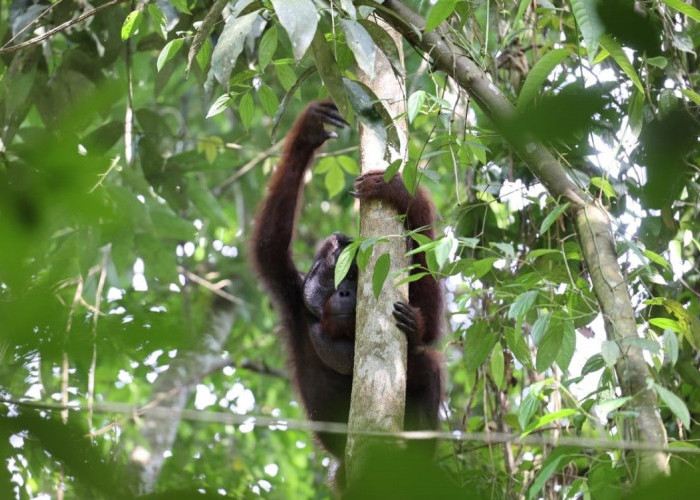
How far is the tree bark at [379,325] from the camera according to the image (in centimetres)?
268

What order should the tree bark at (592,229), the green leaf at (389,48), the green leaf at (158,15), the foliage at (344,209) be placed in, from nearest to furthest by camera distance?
the foliage at (344,209) → the tree bark at (592,229) → the green leaf at (389,48) → the green leaf at (158,15)

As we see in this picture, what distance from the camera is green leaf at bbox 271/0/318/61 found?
7.18 feet

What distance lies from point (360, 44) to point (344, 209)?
2.17 metres

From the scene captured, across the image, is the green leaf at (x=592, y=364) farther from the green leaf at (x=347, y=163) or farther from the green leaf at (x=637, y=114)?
the green leaf at (x=347, y=163)

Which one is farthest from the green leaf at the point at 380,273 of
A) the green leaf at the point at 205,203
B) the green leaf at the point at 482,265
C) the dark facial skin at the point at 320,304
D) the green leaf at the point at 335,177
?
the green leaf at the point at 205,203

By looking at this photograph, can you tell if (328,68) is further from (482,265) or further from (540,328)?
(540,328)

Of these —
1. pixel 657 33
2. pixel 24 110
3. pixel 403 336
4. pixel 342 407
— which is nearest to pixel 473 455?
pixel 342 407

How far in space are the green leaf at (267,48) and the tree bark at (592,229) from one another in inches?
14.6

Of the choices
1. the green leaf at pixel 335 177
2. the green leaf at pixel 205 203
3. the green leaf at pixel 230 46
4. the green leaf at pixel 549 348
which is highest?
the green leaf at pixel 205 203

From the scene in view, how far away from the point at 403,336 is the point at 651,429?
A: 4.32 feet

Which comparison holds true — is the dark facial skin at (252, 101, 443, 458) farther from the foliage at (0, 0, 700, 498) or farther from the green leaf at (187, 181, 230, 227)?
the green leaf at (187, 181, 230, 227)

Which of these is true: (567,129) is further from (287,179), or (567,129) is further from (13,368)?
(287,179)

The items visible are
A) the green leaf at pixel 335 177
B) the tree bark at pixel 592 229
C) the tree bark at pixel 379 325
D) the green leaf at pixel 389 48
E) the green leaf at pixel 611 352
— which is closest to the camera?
the tree bark at pixel 592 229

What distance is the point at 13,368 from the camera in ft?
2.91
